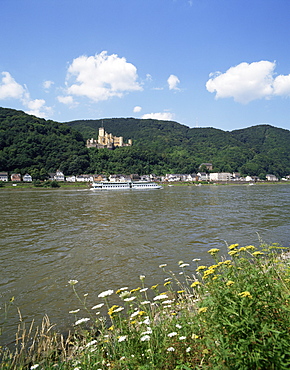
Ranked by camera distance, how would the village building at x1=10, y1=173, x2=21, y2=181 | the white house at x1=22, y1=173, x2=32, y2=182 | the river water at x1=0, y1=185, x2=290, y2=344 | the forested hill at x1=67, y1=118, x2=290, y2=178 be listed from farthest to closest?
1. the forested hill at x1=67, y1=118, x2=290, y2=178
2. the white house at x1=22, y1=173, x2=32, y2=182
3. the village building at x1=10, y1=173, x2=21, y2=181
4. the river water at x1=0, y1=185, x2=290, y2=344

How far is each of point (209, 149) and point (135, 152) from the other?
54318 mm

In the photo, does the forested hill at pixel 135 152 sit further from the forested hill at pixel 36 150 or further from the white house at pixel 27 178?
the white house at pixel 27 178

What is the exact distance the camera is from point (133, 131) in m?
196

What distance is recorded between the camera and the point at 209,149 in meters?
160

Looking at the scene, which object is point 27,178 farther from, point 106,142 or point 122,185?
point 106,142

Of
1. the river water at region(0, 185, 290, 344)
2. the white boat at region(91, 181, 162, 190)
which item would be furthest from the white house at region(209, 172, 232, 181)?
the river water at region(0, 185, 290, 344)

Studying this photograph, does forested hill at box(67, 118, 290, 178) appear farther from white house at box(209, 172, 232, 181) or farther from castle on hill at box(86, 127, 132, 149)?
castle on hill at box(86, 127, 132, 149)

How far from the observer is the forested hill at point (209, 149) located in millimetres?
130125

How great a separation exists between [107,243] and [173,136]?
179m

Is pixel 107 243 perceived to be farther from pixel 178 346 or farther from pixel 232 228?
pixel 178 346

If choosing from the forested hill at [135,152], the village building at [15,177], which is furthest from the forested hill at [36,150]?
the village building at [15,177]

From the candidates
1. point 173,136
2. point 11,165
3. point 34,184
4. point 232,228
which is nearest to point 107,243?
point 232,228

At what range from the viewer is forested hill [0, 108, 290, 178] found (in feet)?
350

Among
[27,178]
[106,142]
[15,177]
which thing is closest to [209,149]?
[106,142]
